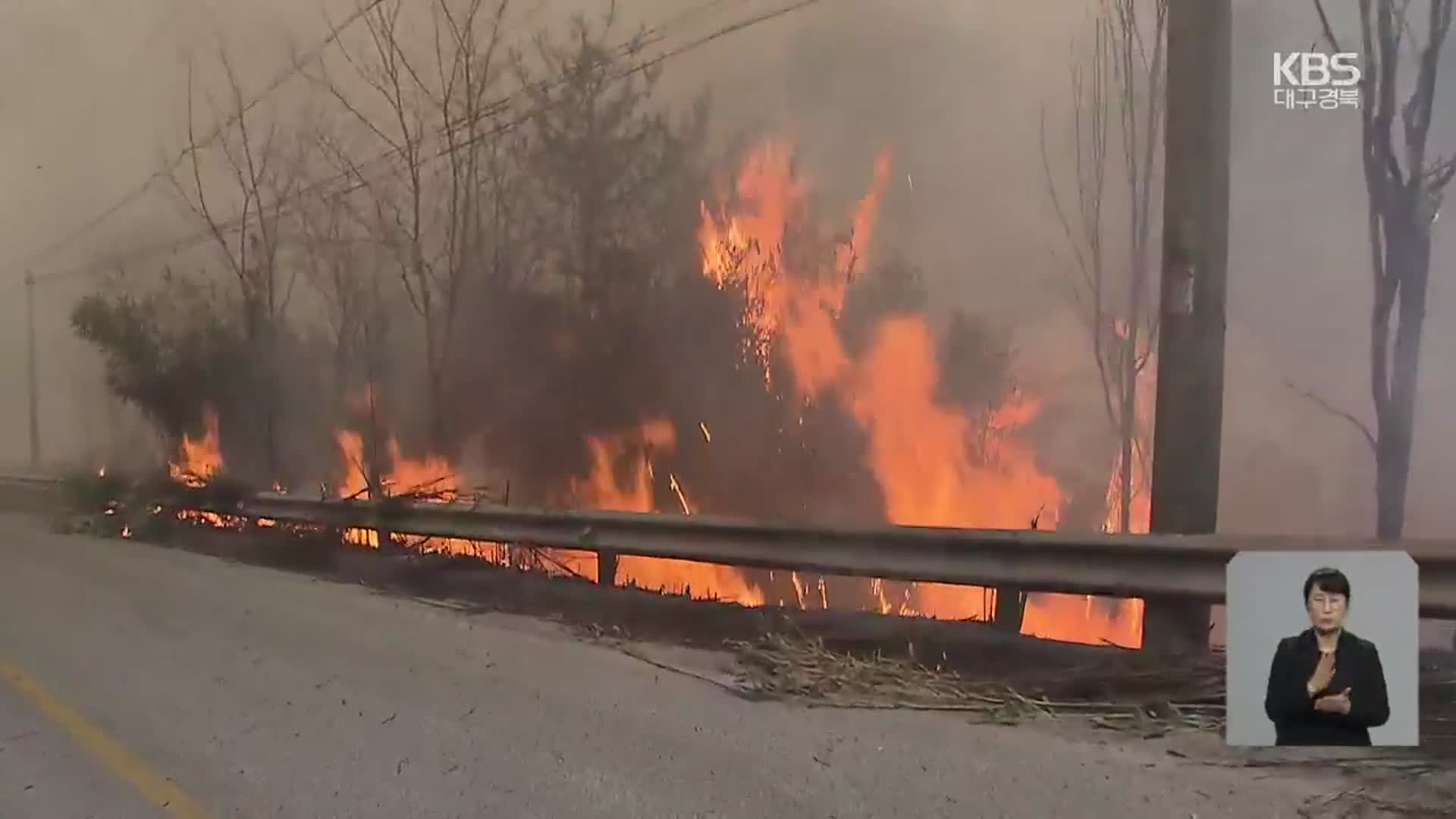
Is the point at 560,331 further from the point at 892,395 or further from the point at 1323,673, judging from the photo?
the point at 1323,673

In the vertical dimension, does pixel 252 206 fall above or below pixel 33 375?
above

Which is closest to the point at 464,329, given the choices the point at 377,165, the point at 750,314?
the point at 377,165

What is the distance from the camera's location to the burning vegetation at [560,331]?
16.3 feet

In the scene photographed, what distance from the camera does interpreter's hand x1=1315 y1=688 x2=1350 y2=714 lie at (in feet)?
9.56

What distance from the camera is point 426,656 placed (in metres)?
4.04

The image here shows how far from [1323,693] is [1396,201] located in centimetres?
189

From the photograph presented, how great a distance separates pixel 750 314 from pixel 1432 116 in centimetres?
307

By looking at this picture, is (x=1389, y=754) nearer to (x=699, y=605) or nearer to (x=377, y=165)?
(x=699, y=605)

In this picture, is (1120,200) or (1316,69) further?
(1120,200)

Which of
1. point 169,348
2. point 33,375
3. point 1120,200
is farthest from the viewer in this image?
point 169,348

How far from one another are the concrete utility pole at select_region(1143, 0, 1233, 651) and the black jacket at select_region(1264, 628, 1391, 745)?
832mm

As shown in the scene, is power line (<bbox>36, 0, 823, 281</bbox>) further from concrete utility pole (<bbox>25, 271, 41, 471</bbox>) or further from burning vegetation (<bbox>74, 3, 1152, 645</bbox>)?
concrete utility pole (<bbox>25, 271, 41, 471</bbox>)

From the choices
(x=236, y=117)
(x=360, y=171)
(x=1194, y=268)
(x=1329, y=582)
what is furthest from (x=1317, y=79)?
(x=236, y=117)

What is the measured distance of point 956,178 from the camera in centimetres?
470
